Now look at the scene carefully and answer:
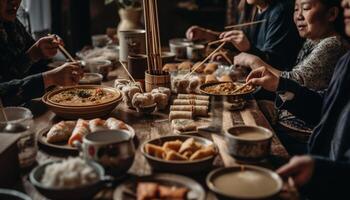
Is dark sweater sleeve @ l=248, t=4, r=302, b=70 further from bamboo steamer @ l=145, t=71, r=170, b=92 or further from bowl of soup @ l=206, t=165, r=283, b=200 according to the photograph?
bowl of soup @ l=206, t=165, r=283, b=200

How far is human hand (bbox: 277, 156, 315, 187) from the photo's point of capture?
1630 mm

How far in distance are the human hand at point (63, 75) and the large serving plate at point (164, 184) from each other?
1.31 metres

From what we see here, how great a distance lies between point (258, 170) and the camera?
1658mm

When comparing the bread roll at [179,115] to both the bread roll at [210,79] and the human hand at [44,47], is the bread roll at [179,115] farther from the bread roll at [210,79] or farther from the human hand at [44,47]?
the human hand at [44,47]

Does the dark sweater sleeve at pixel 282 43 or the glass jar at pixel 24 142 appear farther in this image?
the dark sweater sleeve at pixel 282 43

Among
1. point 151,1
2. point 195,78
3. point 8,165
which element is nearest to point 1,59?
point 151,1

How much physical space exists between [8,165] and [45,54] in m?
1.77

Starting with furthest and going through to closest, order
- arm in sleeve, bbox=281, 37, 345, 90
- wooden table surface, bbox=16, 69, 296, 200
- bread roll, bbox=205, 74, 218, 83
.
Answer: bread roll, bbox=205, 74, 218, 83 → arm in sleeve, bbox=281, 37, 345, 90 → wooden table surface, bbox=16, 69, 296, 200

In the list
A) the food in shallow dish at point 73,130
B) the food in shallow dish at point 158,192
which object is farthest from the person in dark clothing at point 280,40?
the food in shallow dish at point 158,192

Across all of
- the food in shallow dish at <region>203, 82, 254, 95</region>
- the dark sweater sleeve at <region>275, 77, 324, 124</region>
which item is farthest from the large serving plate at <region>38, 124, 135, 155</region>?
the dark sweater sleeve at <region>275, 77, 324, 124</region>

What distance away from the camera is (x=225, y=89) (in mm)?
2801

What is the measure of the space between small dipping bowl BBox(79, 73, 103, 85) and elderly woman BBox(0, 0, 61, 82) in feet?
1.05

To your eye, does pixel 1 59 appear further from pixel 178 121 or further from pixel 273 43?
pixel 273 43

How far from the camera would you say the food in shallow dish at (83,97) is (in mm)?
2453
